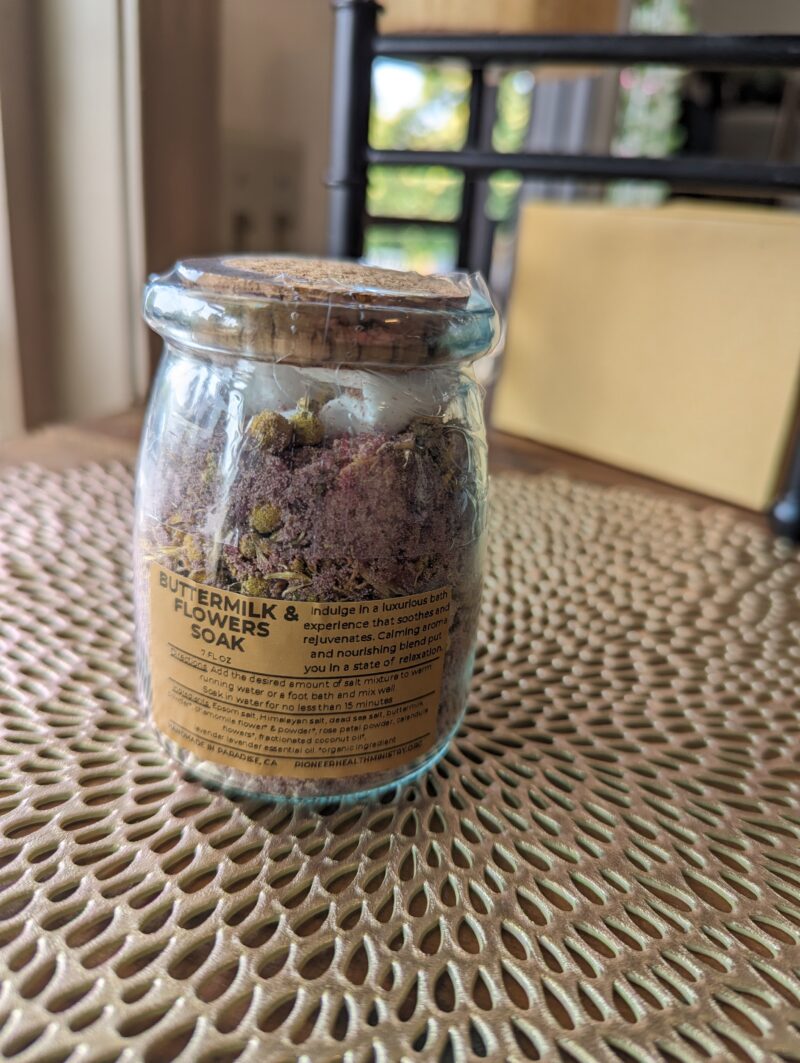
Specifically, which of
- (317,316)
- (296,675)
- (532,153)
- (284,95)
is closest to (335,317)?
(317,316)

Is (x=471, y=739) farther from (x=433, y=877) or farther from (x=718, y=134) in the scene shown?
(x=718, y=134)

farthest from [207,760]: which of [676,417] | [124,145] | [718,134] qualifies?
[718,134]

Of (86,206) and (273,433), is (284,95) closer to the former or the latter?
(86,206)

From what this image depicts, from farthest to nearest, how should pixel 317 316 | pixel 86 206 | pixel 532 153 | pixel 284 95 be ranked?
pixel 284 95 → pixel 86 206 → pixel 532 153 → pixel 317 316

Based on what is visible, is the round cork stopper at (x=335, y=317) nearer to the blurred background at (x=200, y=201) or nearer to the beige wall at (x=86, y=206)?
the blurred background at (x=200, y=201)

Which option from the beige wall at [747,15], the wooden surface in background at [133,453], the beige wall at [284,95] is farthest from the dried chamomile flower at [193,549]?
the beige wall at [747,15]

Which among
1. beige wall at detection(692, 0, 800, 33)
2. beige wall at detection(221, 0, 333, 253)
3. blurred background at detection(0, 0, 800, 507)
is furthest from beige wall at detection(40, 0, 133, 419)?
beige wall at detection(692, 0, 800, 33)
